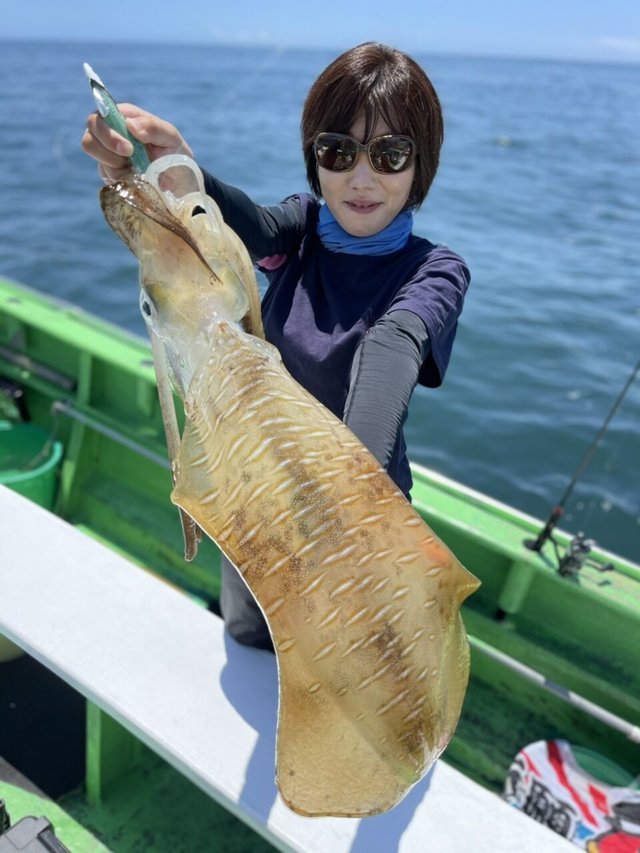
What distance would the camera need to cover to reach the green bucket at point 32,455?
4234mm

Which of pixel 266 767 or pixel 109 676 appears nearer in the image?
pixel 266 767

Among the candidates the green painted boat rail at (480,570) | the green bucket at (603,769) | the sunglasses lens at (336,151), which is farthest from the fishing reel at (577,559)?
the sunglasses lens at (336,151)

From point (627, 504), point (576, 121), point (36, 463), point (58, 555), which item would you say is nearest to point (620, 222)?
point (627, 504)

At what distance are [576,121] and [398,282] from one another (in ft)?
128

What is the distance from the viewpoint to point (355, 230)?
2.01m

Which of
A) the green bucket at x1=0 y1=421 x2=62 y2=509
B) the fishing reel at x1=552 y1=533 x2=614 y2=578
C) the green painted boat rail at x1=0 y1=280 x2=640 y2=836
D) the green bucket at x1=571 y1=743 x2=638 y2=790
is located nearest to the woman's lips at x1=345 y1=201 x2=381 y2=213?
the green painted boat rail at x1=0 y1=280 x2=640 y2=836

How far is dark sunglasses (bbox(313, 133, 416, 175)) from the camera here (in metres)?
1.86

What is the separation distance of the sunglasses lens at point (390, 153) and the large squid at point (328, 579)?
0.84 metres

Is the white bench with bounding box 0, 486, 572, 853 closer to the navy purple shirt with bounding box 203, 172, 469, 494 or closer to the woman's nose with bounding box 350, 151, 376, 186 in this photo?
the navy purple shirt with bounding box 203, 172, 469, 494

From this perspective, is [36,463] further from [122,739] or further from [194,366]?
[194,366]

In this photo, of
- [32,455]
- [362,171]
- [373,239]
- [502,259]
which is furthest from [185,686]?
[502,259]

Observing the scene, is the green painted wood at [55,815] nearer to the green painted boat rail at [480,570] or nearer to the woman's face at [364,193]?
the green painted boat rail at [480,570]

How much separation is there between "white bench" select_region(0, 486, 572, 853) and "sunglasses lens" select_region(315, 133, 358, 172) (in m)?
1.62

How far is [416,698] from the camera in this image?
118cm
